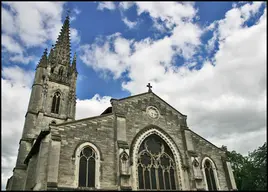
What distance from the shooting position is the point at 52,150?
13.2m

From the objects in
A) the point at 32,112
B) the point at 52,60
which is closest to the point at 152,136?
the point at 32,112

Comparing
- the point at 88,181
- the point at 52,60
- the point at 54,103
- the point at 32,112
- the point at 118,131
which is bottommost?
the point at 88,181

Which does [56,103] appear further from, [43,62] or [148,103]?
[148,103]

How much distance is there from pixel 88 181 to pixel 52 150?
2.94m

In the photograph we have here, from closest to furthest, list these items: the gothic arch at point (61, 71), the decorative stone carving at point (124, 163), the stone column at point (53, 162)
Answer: the stone column at point (53, 162), the decorative stone carving at point (124, 163), the gothic arch at point (61, 71)

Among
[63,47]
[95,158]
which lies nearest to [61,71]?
[63,47]

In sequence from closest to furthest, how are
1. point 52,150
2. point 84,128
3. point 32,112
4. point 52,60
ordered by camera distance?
point 52,150
point 84,128
point 32,112
point 52,60

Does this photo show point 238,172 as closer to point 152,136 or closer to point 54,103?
point 152,136

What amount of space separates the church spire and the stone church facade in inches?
801

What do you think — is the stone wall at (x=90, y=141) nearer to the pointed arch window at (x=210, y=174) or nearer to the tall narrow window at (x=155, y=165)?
the tall narrow window at (x=155, y=165)

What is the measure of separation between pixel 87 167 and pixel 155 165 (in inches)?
204

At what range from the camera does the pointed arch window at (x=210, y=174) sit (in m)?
17.7

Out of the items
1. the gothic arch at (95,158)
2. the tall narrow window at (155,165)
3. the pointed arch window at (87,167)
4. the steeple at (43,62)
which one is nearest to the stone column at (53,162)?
the gothic arch at (95,158)

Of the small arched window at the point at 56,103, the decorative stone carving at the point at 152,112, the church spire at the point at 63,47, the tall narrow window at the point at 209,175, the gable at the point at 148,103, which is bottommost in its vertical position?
the tall narrow window at the point at 209,175
